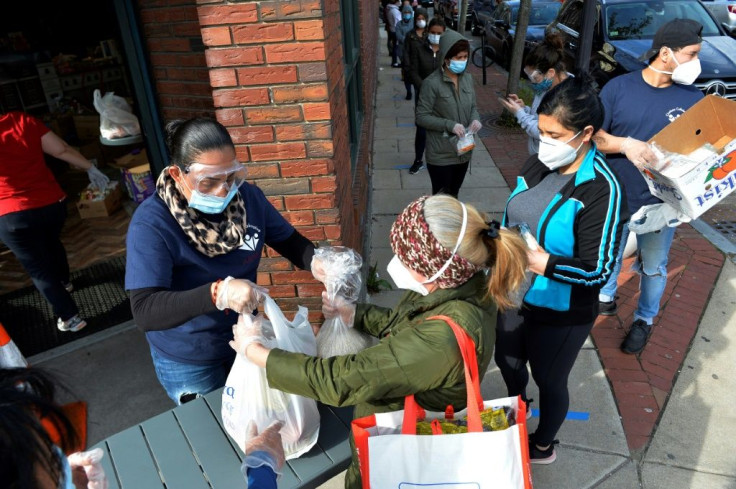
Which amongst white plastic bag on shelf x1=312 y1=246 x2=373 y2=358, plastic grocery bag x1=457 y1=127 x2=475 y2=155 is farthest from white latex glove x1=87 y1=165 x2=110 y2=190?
plastic grocery bag x1=457 y1=127 x2=475 y2=155

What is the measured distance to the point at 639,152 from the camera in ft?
8.89

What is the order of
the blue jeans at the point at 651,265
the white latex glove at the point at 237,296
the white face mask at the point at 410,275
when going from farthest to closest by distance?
the blue jeans at the point at 651,265, the white latex glove at the point at 237,296, the white face mask at the point at 410,275

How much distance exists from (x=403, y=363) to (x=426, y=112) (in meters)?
3.65

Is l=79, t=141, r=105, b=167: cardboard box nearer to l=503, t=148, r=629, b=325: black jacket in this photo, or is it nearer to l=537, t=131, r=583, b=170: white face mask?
l=537, t=131, r=583, b=170: white face mask

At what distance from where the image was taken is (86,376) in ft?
11.5

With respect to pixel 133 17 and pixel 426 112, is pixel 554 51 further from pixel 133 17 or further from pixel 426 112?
pixel 133 17

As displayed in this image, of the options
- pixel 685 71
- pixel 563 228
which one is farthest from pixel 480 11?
pixel 563 228

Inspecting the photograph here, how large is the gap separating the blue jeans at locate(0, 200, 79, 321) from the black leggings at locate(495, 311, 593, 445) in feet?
10.4

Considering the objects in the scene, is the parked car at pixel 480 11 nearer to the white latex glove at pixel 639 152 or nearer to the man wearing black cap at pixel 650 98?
the man wearing black cap at pixel 650 98

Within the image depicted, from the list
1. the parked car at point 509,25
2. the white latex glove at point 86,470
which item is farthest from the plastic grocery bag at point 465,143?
the parked car at point 509,25

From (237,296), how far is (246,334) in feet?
0.45

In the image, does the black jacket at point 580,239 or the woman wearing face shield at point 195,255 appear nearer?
the woman wearing face shield at point 195,255

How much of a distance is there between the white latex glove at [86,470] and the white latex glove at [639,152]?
2.73 metres

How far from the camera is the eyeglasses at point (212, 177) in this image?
6.05 feet
